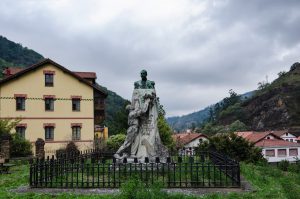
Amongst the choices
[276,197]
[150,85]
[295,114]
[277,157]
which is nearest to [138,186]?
[276,197]

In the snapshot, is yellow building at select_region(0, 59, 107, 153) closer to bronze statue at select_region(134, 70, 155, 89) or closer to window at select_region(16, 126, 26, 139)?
window at select_region(16, 126, 26, 139)

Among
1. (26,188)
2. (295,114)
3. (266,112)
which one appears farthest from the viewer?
(266,112)

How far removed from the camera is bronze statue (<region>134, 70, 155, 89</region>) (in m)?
14.3

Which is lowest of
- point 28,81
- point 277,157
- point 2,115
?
point 277,157

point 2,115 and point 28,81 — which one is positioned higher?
point 28,81

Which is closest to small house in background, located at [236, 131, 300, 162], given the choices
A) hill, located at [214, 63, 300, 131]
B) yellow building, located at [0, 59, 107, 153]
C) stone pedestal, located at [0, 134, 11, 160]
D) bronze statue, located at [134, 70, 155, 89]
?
yellow building, located at [0, 59, 107, 153]

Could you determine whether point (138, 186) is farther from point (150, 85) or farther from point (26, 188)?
point (150, 85)

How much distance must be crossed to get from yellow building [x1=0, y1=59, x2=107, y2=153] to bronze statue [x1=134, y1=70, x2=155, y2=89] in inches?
882

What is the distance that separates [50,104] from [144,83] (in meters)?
23.4

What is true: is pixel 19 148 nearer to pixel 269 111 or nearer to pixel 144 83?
pixel 144 83

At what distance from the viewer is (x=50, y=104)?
35.7m

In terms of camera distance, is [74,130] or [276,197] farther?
[74,130]

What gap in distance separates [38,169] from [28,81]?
2540 cm

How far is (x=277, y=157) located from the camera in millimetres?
58656
